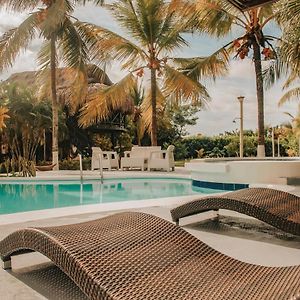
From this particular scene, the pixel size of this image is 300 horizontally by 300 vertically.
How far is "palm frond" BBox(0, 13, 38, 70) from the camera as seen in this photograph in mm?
14289

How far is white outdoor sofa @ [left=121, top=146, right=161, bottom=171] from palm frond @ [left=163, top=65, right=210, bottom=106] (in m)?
2.01

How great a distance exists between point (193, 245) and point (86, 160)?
624 inches

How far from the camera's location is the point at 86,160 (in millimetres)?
17875

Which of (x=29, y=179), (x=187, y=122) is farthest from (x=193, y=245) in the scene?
(x=187, y=122)

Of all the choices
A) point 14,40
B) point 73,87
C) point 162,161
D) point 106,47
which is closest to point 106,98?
point 73,87

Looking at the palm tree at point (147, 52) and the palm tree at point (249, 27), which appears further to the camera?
the palm tree at point (147, 52)

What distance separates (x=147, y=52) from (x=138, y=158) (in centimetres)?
412

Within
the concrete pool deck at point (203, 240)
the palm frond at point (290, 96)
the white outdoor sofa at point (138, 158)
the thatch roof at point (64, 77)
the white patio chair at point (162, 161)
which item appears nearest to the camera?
the concrete pool deck at point (203, 240)

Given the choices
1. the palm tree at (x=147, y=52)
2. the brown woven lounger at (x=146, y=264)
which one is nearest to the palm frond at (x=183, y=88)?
the palm tree at (x=147, y=52)

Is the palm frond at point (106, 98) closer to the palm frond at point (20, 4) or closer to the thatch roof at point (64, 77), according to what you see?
the thatch roof at point (64, 77)

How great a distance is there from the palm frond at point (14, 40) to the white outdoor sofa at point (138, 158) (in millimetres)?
5302

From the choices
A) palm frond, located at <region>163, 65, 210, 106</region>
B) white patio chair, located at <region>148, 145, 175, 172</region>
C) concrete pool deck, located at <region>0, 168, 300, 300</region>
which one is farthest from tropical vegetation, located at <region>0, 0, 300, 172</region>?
concrete pool deck, located at <region>0, 168, 300, 300</region>

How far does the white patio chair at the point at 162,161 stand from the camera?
13.9 m

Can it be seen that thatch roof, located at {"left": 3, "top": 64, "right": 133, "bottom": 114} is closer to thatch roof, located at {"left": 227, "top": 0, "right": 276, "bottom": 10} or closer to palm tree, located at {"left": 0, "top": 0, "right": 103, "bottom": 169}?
palm tree, located at {"left": 0, "top": 0, "right": 103, "bottom": 169}
